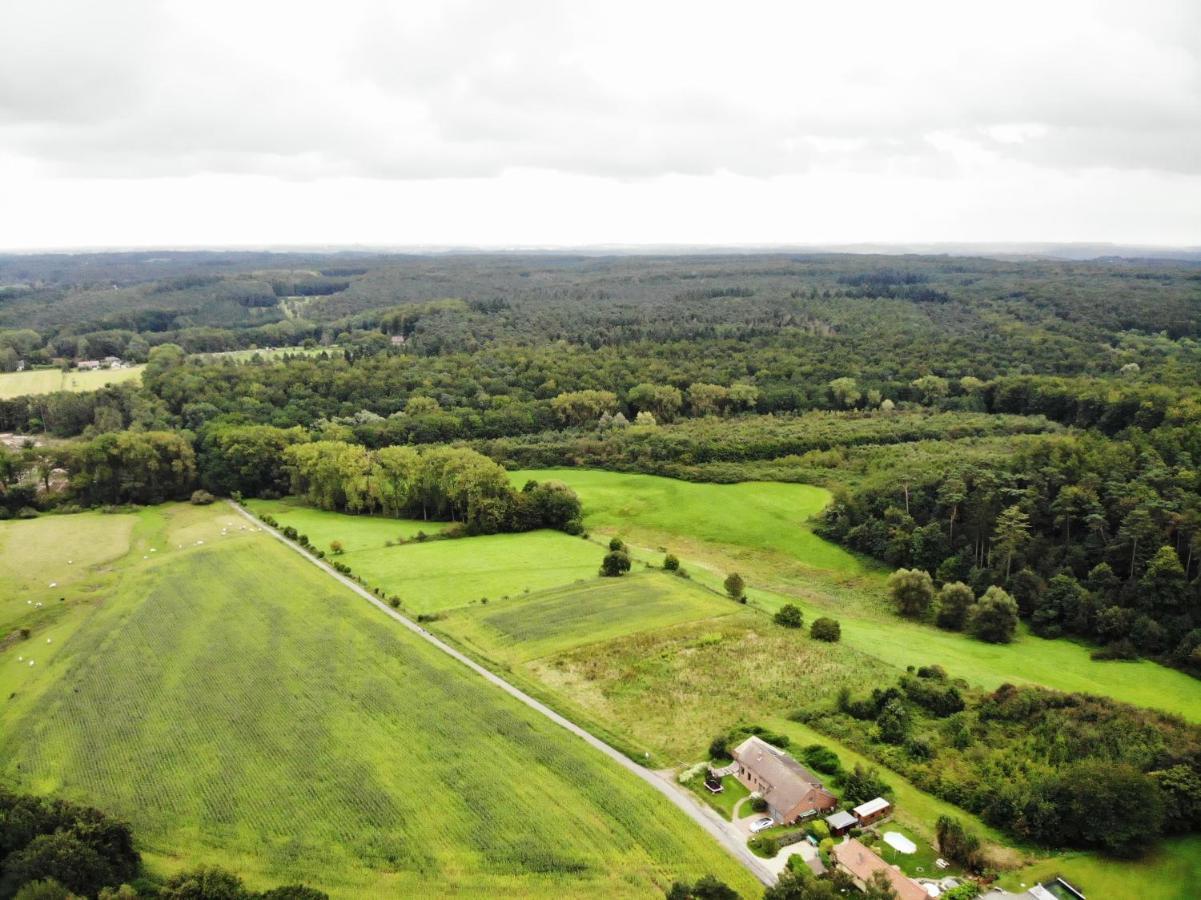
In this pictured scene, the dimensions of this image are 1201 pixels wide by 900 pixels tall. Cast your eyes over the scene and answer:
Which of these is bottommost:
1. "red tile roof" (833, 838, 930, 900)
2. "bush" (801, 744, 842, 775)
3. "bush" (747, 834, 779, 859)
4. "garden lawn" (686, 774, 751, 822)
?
"garden lawn" (686, 774, 751, 822)

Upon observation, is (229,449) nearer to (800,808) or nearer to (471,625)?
(471,625)

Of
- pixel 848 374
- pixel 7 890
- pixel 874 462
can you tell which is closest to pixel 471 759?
pixel 7 890

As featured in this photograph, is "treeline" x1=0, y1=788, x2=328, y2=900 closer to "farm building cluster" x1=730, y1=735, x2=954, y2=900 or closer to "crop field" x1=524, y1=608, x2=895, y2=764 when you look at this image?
"farm building cluster" x1=730, y1=735, x2=954, y2=900

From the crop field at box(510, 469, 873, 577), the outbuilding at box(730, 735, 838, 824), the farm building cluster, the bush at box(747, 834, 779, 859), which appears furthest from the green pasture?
the bush at box(747, 834, 779, 859)

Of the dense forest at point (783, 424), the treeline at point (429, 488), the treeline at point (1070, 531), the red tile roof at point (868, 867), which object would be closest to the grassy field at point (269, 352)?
the dense forest at point (783, 424)

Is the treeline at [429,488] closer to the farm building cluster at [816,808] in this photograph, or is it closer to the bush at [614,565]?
the bush at [614,565]
